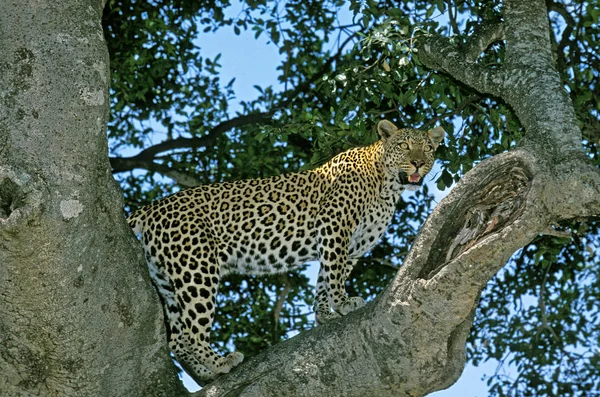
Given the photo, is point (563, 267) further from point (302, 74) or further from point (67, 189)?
point (67, 189)

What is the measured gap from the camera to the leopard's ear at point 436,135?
10.7 meters

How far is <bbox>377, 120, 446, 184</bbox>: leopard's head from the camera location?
10.5 m

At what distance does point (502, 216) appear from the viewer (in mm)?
6961

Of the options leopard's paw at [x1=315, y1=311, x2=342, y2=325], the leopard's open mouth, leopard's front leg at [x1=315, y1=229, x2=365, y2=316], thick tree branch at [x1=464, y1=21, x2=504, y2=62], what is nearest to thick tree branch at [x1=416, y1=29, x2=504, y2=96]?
thick tree branch at [x1=464, y1=21, x2=504, y2=62]

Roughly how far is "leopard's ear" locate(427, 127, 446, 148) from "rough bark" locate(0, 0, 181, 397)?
3.91m

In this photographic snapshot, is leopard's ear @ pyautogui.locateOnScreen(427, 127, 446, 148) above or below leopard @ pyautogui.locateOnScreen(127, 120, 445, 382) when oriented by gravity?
above

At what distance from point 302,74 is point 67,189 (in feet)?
25.7

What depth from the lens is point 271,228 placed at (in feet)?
32.5

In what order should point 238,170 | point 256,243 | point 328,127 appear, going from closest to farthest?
point 256,243 < point 328,127 < point 238,170

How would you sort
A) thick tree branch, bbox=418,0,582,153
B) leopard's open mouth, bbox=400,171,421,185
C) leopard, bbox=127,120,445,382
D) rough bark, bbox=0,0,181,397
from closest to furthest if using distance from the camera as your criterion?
rough bark, bbox=0,0,181,397 < thick tree branch, bbox=418,0,582,153 < leopard, bbox=127,120,445,382 < leopard's open mouth, bbox=400,171,421,185

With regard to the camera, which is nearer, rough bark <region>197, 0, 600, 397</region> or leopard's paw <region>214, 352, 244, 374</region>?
rough bark <region>197, 0, 600, 397</region>

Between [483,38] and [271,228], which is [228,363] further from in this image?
[483,38]

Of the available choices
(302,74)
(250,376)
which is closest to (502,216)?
(250,376)

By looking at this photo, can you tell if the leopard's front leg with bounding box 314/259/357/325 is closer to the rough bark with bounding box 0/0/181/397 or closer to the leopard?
the leopard
